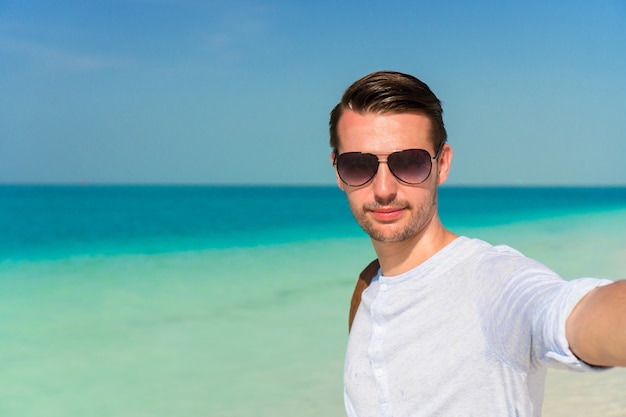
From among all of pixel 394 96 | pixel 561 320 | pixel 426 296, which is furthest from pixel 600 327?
pixel 394 96

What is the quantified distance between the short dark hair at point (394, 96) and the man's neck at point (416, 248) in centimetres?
27

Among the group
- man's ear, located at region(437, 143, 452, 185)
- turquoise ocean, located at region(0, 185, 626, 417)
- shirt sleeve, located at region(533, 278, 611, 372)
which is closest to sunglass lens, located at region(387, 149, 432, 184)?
man's ear, located at region(437, 143, 452, 185)

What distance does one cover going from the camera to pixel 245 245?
16938 mm

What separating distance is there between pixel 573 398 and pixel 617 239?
1240 centimetres

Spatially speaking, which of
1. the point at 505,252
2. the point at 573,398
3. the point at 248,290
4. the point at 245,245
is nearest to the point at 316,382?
the point at 573,398

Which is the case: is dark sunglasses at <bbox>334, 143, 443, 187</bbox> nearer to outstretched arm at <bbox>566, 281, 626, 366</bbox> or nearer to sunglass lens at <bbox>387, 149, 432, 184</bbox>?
sunglass lens at <bbox>387, 149, 432, 184</bbox>

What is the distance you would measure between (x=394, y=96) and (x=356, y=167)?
224 mm

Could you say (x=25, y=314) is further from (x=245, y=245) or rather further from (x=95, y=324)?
(x=245, y=245)

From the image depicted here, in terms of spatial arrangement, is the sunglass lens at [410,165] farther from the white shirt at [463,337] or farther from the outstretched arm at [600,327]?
the outstretched arm at [600,327]

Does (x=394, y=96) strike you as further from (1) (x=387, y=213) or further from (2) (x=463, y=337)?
(2) (x=463, y=337)

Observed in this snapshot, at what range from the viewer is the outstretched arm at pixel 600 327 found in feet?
3.31

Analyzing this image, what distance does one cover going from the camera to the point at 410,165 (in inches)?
72.7

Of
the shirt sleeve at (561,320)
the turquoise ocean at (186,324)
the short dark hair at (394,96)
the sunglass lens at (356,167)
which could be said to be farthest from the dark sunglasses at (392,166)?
the turquoise ocean at (186,324)

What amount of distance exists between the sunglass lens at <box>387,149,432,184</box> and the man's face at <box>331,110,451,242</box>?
0.02m
